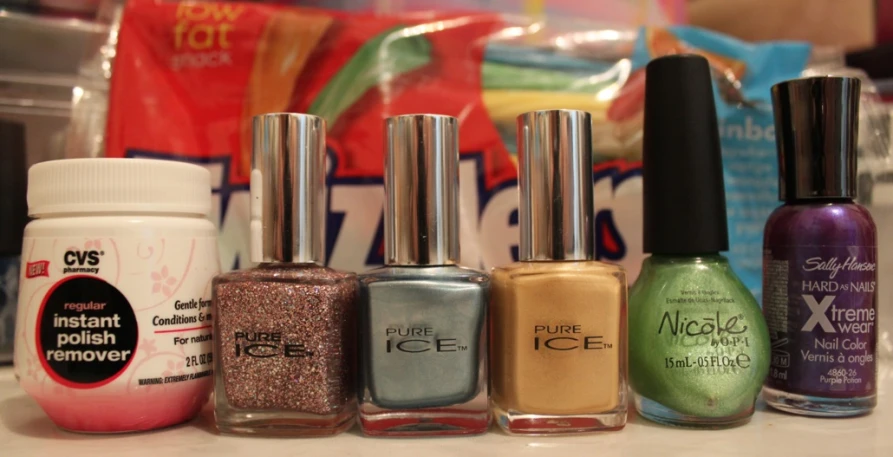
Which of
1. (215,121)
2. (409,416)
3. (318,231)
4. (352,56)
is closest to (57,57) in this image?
(215,121)

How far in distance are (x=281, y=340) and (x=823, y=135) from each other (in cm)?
41

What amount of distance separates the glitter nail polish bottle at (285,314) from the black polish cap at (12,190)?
0.32m

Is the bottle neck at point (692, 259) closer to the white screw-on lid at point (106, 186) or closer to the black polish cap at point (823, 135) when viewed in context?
the black polish cap at point (823, 135)

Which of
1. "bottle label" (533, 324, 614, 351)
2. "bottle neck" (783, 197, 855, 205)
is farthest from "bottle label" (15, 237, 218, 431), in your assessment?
"bottle neck" (783, 197, 855, 205)

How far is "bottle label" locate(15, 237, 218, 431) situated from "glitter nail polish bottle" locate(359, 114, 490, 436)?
0.14 metres

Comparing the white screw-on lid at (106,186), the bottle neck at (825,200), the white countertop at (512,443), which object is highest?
the white screw-on lid at (106,186)

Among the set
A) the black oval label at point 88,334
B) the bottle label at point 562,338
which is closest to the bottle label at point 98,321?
the black oval label at point 88,334

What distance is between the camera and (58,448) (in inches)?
17.2

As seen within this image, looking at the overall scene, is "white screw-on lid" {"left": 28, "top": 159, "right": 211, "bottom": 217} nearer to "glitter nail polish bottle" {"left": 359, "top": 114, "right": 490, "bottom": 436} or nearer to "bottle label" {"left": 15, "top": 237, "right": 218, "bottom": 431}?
"bottle label" {"left": 15, "top": 237, "right": 218, "bottom": 431}

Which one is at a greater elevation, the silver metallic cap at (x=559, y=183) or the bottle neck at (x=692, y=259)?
the silver metallic cap at (x=559, y=183)

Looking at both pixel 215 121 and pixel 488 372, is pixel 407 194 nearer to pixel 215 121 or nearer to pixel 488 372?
pixel 488 372

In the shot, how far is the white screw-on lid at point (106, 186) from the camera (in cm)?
45

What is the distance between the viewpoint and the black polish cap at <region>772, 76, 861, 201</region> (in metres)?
0.49

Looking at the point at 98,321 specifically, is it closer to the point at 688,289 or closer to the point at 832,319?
the point at 688,289
